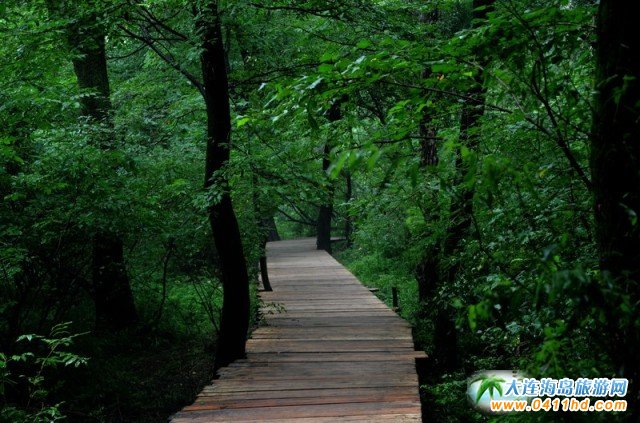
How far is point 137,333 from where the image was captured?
435 inches

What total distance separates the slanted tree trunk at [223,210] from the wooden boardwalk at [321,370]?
41cm

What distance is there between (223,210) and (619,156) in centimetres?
581

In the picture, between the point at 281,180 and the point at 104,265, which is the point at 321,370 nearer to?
the point at 281,180

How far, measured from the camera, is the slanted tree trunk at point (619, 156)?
7.34ft

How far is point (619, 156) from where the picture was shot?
2.28 metres

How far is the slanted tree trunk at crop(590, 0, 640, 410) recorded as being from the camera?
224 centimetres

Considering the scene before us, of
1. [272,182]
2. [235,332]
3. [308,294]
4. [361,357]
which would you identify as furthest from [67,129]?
[308,294]

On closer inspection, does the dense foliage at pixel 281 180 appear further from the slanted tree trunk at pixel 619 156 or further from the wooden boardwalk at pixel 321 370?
the wooden boardwalk at pixel 321 370

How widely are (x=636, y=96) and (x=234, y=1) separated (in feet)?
17.9

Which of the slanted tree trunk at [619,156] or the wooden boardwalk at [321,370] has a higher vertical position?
the slanted tree trunk at [619,156]

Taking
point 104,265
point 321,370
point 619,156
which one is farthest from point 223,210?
point 619,156

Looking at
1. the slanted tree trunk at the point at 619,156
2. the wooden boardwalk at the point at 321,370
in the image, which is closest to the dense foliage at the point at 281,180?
the slanted tree trunk at the point at 619,156

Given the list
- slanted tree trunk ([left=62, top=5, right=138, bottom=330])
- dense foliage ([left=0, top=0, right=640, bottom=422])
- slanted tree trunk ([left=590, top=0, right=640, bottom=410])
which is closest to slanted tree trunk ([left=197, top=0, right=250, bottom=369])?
dense foliage ([left=0, top=0, right=640, bottom=422])

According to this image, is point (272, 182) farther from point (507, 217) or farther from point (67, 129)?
point (507, 217)
